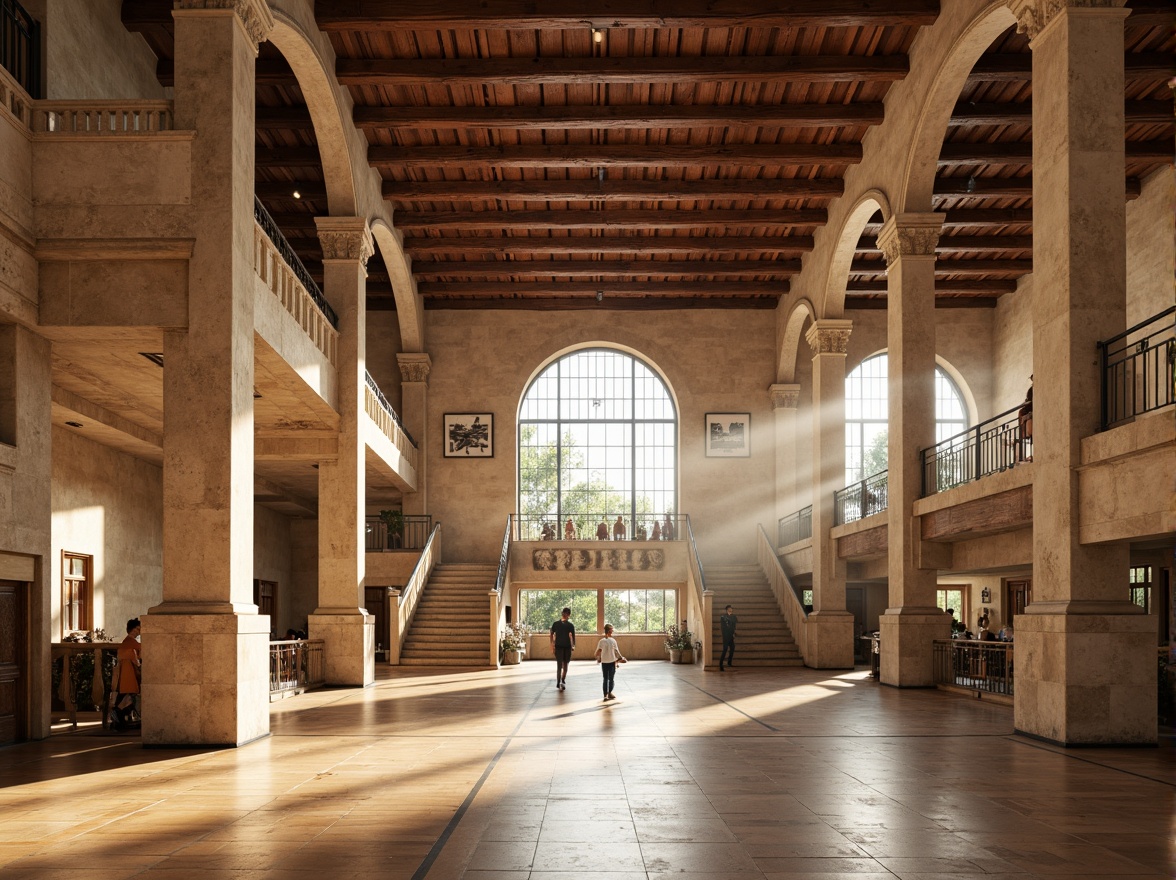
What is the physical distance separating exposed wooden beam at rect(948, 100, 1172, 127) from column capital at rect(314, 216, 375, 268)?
10645 mm

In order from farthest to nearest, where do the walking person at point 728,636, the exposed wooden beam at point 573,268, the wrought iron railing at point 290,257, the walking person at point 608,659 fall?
the exposed wooden beam at point 573,268 → the walking person at point 728,636 → the walking person at point 608,659 → the wrought iron railing at point 290,257

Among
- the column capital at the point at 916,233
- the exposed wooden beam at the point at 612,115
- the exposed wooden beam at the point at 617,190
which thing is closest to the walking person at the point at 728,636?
the column capital at the point at 916,233

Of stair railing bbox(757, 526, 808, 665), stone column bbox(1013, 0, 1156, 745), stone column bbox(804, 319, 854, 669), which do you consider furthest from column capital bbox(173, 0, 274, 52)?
stair railing bbox(757, 526, 808, 665)

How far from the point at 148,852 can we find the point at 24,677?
21.0 ft

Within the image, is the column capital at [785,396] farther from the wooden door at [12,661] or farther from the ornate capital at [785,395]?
the wooden door at [12,661]

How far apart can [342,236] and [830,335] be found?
11.3 m

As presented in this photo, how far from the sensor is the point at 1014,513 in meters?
14.2

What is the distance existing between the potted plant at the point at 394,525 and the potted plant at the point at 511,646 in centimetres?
446

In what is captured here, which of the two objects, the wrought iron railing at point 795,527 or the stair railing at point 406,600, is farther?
the wrought iron railing at point 795,527

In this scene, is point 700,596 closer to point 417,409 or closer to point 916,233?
point 417,409

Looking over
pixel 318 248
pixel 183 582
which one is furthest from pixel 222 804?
pixel 318 248

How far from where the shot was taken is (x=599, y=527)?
30.2 meters

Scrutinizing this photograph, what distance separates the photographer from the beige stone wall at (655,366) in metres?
30.7

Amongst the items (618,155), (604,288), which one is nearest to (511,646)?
(604,288)
